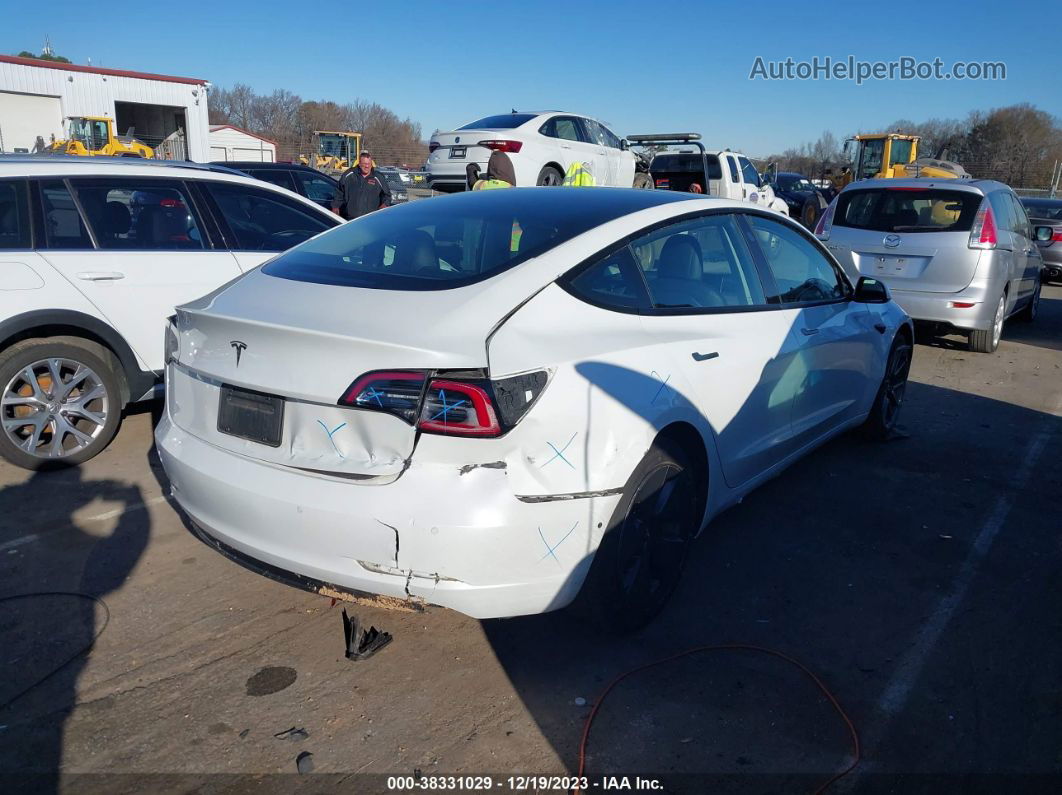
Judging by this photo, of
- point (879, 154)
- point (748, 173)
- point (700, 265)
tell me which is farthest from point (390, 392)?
point (879, 154)

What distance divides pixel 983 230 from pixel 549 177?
7428mm

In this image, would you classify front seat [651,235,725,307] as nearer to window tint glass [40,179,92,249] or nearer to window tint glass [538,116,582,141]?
window tint glass [40,179,92,249]

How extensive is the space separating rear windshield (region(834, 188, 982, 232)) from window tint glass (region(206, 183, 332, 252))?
587cm

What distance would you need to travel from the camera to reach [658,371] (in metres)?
3.10

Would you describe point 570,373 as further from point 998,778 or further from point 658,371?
point 998,778

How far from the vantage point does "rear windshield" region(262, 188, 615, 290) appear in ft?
10.2

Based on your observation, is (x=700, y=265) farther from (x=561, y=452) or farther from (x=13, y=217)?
(x=13, y=217)

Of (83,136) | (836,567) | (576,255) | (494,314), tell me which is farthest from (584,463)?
(83,136)

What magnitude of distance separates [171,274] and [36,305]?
2.60 ft

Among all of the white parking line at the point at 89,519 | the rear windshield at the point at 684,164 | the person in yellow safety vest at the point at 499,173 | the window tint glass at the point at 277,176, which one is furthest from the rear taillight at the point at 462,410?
the rear windshield at the point at 684,164

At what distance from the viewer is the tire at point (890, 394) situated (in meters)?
5.48

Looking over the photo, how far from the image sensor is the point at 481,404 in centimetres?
252

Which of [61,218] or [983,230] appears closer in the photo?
[61,218]

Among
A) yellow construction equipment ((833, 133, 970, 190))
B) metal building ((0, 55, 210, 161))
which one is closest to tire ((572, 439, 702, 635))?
yellow construction equipment ((833, 133, 970, 190))
